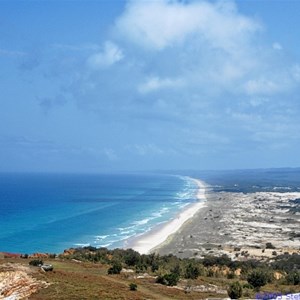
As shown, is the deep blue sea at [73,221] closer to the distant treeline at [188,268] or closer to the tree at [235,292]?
the distant treeline at [188,268]

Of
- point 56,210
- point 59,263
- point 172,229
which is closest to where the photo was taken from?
point 59,263

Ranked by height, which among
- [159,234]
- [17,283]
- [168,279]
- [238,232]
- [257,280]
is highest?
[17,283]

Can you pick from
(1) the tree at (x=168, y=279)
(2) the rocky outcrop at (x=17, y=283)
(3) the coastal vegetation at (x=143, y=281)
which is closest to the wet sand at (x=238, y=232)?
(3) the coastal vegetation at (x=143, y=281)

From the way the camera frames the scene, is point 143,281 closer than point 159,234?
Yes

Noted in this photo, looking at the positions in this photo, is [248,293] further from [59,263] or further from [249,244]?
[249,244]

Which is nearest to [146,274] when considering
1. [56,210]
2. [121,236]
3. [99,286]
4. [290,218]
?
[99,286]

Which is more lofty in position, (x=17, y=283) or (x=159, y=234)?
(x=17, y=283)

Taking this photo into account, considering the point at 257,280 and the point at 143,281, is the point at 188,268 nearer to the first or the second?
the point at 143,281

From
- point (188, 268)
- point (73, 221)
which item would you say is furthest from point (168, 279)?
point (73, 221)
